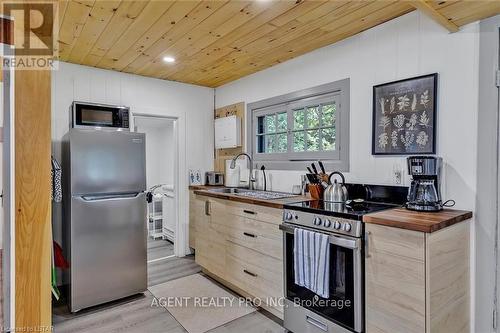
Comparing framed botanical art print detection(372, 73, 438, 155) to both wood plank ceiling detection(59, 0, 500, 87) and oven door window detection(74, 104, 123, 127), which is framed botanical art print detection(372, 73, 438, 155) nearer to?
wood plank ceiling detection(59, 0, 500, 87)

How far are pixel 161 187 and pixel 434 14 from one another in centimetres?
435

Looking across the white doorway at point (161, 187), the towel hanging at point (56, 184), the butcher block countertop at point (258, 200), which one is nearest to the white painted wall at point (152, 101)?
the white doorway at point (161, 187)

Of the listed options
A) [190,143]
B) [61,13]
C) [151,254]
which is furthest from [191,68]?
[151,254]

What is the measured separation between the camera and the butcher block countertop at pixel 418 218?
152cm

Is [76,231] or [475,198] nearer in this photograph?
[475,198]

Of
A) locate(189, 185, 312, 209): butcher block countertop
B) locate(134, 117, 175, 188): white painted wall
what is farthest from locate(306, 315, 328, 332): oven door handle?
locate(134, 117, 175, 188): white painted wall

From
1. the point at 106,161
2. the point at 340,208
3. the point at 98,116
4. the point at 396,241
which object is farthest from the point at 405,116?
the point at 98,116

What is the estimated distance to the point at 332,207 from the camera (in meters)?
2.08

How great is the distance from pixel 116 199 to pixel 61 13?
157 centimetres

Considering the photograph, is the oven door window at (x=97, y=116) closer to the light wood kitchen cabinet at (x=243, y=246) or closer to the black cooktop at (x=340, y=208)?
the light wood kitchen cabinet at (x=243, y=246)

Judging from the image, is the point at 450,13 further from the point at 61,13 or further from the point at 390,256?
the point at 61,13

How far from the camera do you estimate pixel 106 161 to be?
2.71 m

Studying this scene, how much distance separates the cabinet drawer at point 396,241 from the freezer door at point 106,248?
2.17 meters

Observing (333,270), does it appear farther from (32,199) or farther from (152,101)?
(152,101)
